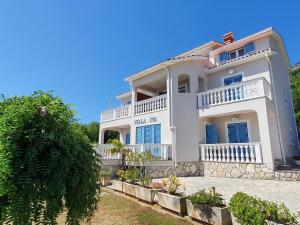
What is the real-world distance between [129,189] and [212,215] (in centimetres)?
493

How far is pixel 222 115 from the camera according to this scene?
1620 centimetres

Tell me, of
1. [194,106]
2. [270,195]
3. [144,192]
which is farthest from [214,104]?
[144,192]

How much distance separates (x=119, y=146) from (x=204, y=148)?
5.99 m

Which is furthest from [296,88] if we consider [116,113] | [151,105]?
[116,113]

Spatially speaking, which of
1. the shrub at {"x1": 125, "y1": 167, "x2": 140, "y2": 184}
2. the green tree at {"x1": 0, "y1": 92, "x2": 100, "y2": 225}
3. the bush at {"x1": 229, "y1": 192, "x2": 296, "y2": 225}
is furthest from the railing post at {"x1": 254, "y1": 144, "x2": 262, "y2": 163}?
the green tree at {"x1": 0, "y1": 92, "x2": 100, "y2": 225}

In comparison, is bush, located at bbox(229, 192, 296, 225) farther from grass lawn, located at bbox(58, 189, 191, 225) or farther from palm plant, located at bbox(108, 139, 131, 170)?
palm plant, located at bbox(108, 139, 131, 170)

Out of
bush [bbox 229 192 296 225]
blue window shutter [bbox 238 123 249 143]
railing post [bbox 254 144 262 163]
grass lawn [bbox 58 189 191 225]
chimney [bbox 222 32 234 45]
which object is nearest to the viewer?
bush [bbox 229 192 296 225]

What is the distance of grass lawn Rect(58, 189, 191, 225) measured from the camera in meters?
6.46

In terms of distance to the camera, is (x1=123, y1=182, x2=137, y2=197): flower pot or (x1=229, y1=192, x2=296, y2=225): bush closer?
(x1=229, y1=192, x2=296, y2=225): bush

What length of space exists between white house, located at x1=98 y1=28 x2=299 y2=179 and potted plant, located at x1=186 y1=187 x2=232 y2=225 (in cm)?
762

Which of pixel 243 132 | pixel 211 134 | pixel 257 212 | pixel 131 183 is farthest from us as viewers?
pixel 211 134

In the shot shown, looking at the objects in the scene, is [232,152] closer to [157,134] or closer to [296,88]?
[157,134]

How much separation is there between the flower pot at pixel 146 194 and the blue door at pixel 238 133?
30.8ft

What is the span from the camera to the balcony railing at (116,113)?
2045 cm
